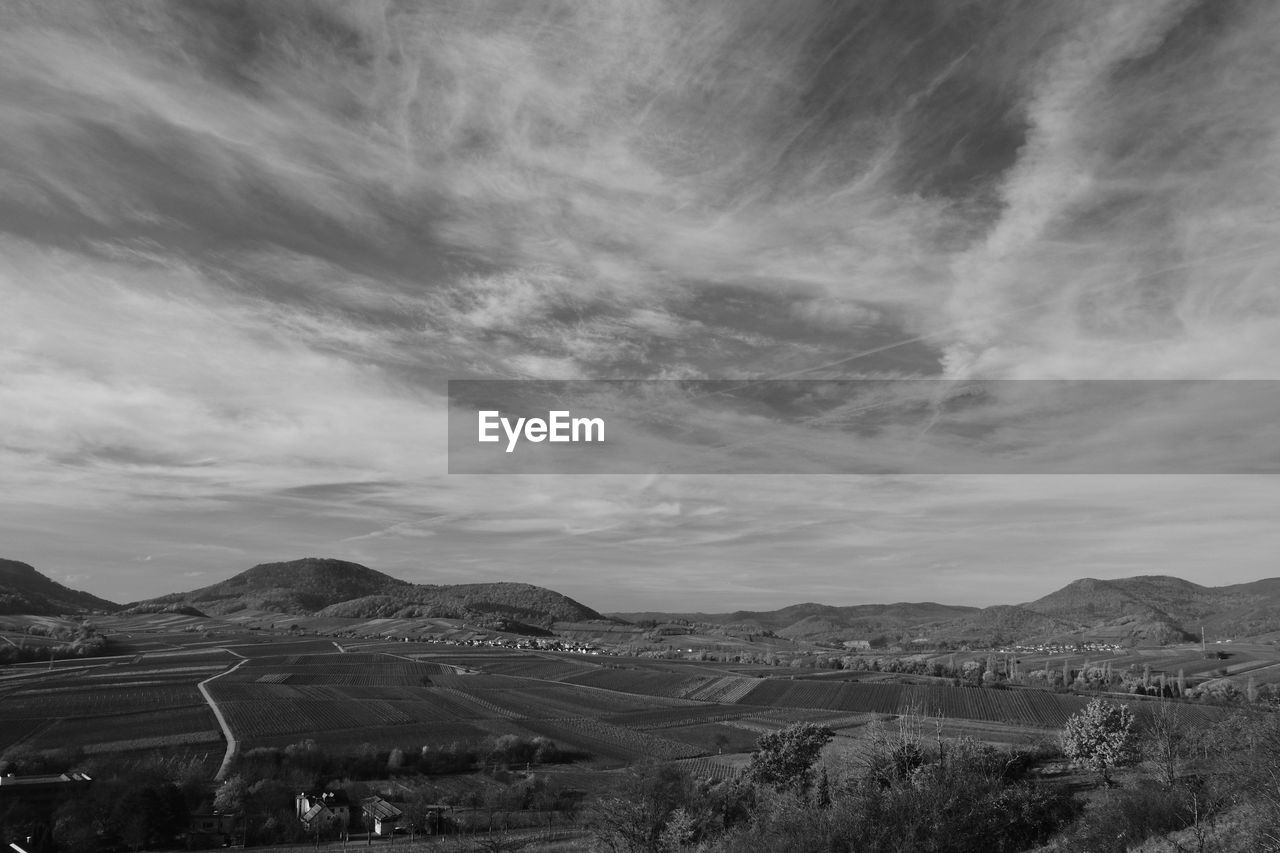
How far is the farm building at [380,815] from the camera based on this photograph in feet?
168

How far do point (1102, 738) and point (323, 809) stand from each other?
5052 centimetres

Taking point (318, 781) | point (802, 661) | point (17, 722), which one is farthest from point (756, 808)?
point (802, 661)

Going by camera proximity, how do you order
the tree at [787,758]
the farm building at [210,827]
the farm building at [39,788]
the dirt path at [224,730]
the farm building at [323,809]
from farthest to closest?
the dirt path at [224,730], the farm building at [323,809], the farm building at [39,788], the tree at [787,758], the farm building at [210,827]

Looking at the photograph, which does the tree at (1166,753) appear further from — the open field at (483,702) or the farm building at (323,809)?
the farm building at (323,809)

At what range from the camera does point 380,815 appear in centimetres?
5212

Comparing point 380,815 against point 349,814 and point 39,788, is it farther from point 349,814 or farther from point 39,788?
point 39,788

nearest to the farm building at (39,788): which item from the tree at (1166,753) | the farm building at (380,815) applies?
the farm building at (380,815)

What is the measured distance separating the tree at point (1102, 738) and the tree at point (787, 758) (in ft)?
55.2

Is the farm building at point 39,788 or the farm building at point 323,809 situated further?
the farm building at point 323,809

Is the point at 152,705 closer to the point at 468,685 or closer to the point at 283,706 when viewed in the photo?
the point at 283,706

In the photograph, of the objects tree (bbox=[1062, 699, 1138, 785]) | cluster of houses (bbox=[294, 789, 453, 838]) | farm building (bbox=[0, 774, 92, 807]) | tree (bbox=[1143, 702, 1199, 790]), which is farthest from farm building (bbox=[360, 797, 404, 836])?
tree (bbox=[1062, 699, 1138, 785])

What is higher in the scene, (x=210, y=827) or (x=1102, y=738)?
(x=1102, y=738)

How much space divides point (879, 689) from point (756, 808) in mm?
79263

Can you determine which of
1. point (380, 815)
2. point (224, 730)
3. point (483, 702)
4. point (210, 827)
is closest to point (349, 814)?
point (380, 815)
